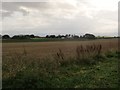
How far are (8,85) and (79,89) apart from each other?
2335 mm

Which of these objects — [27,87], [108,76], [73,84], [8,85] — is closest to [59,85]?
[73,84]

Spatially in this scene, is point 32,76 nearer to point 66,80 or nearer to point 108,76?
point 66,80

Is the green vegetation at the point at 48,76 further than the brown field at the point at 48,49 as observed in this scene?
No

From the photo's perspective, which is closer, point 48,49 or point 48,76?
point 48,76

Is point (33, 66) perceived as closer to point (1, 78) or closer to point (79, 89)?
point (1, 78)

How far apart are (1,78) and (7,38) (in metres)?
75.0

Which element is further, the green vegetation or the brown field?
the brown field

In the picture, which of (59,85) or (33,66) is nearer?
(59,85)

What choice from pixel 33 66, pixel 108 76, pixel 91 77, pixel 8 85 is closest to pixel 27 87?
pixel 8 85

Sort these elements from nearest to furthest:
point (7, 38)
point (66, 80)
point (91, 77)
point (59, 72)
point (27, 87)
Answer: point (27, 87), point (66, 80), point (91, 77), point (59, 72), point (7, 38)

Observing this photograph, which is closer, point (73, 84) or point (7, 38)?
point (73, 84)

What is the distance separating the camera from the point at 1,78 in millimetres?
8156

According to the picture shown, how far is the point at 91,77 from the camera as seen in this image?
30.3 feet

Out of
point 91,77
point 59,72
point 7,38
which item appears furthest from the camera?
point 7,38
